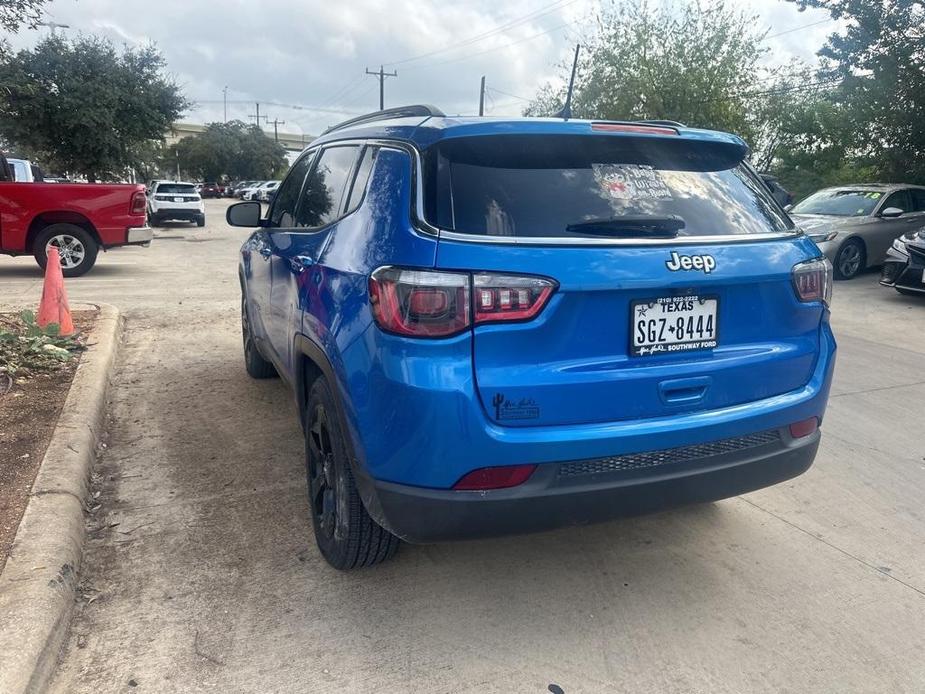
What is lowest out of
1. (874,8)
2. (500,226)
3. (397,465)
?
(397,465)

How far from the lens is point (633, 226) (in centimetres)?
254

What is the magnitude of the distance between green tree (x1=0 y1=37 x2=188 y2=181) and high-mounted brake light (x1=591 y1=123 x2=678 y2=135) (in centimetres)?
2362

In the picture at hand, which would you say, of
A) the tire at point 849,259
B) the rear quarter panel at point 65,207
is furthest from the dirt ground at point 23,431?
the tire at point 849,259

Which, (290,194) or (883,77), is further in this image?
(883,77)

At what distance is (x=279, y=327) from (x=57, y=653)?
1821mm

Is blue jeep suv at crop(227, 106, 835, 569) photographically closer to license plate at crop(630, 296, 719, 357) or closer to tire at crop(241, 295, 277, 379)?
license plate at crop(630, 296, 719, 357)

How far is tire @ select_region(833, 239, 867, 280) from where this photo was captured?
11734 mm

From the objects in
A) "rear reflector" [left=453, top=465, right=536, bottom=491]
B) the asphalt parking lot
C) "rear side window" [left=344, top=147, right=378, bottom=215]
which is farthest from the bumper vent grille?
"rear side window" [left=344, top=147, right=378, bottom=215]

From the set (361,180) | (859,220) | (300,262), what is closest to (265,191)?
(859,220)

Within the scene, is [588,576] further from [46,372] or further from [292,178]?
[46,372]

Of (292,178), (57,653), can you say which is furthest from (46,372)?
(57,653)

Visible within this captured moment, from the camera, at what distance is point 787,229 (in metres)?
2.99

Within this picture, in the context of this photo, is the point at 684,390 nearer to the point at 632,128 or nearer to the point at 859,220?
the point at 632,128

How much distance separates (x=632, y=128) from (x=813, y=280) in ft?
3.03
